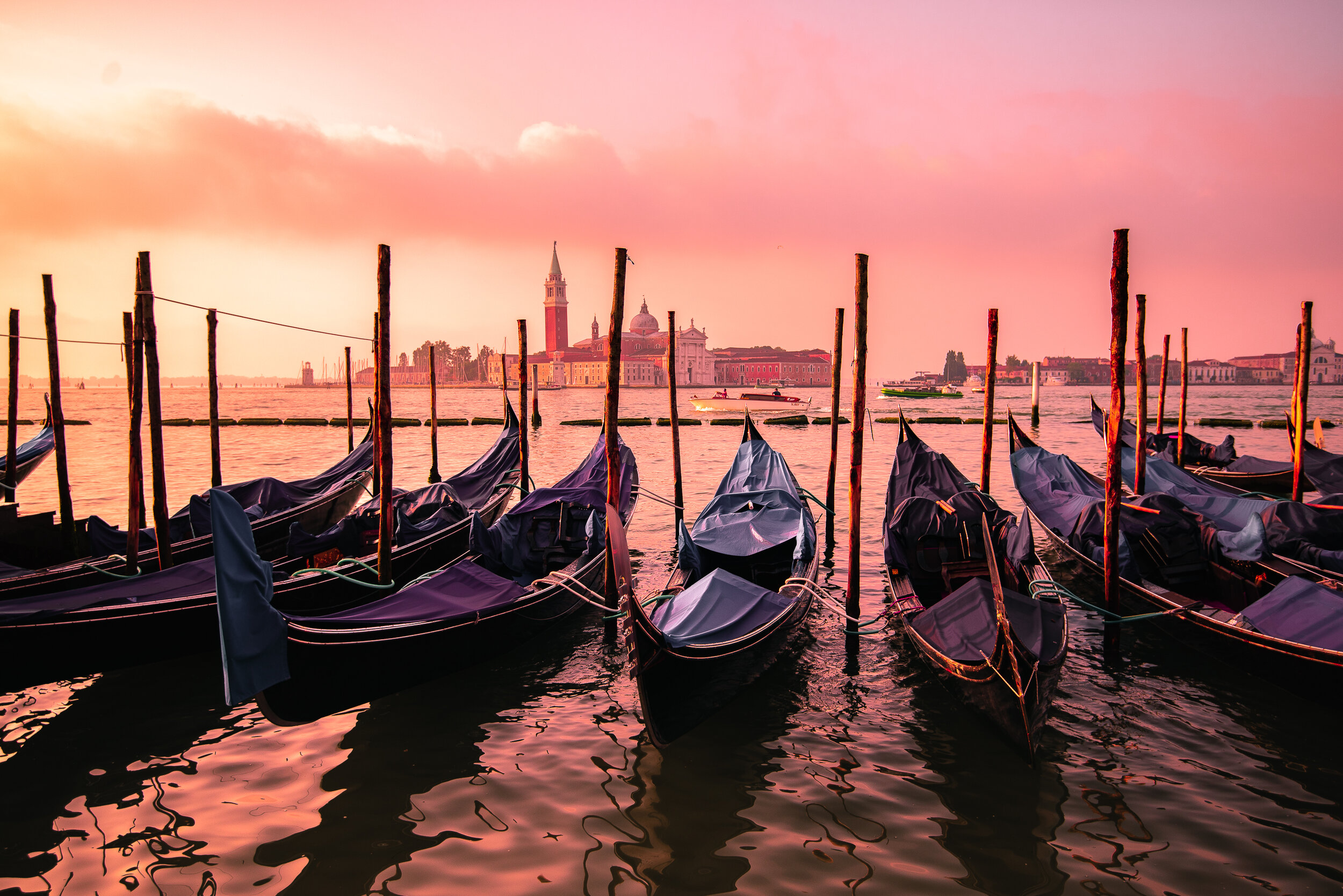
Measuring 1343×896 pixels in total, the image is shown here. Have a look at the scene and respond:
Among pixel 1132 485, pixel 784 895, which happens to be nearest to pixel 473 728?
pixel 784 895

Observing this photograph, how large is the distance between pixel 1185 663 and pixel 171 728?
542 cm

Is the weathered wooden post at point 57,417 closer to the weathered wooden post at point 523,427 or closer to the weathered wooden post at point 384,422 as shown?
the weathered wooden post at point 384,422

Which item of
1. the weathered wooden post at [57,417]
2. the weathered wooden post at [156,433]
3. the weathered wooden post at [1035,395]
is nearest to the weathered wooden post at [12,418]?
the weathered wooden post at [57,417]

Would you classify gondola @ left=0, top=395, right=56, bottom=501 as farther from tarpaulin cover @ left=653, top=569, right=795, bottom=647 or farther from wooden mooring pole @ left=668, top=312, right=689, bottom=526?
tarpaulin cover @ left=653, top=569, right=795, bottom=647

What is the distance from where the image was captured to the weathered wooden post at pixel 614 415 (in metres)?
5.11

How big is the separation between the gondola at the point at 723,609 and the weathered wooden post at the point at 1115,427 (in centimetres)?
175

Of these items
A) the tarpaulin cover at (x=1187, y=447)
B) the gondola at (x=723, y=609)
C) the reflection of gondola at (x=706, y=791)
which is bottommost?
the reflection of gondola at (x=706, y=791)

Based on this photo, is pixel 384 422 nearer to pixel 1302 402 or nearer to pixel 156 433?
pixel 156 433

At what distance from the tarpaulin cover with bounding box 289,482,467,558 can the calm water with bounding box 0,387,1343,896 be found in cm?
122

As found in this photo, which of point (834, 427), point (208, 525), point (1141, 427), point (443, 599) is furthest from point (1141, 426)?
point (208, 525)

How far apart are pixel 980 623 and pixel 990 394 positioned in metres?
4.55

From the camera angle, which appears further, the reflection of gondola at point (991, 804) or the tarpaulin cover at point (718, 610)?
the tarpaulin cover at point (718, 610)

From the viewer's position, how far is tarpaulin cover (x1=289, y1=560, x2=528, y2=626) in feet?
12.7

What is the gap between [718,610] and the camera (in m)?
4.14
